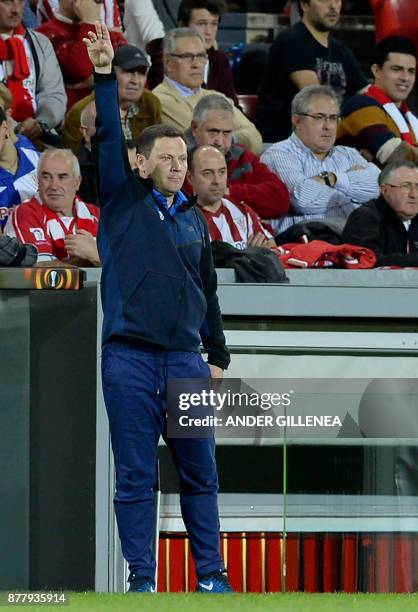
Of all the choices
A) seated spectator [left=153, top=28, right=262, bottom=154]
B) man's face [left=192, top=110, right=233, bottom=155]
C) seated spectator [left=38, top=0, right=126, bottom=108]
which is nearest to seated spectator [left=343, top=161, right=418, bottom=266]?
man's face [left=192, top=110, right=233, bottom=155]

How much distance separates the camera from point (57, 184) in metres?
7.89

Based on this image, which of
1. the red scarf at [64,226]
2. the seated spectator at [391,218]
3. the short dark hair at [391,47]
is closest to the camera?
the red scarf at [64,226]

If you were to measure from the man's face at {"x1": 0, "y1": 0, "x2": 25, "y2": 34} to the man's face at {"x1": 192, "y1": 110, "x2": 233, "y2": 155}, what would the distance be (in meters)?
1.39

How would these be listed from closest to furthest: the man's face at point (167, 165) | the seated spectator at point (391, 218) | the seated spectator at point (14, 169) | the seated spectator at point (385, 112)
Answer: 1. the man's face at point (167, 165)
2. the seated spectator at point (14, 169)
3. the seated spectator at point (391, 218)
4. the seated spectator at point (385, 112)

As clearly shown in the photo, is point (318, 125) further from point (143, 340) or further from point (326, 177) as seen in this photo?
point (143, 340)

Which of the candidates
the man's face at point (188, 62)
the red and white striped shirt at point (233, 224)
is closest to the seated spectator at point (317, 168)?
the red and white striped shirt at point (233, 224)

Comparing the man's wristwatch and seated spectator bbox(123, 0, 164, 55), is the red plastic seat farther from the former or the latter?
the man's wristwatch

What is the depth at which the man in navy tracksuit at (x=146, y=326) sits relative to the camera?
18.9 ft

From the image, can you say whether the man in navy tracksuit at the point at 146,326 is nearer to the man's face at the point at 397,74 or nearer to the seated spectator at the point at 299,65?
the seated spectator at the point at 299,65

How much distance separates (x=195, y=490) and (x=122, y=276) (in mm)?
860

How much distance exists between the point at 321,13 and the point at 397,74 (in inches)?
27.6

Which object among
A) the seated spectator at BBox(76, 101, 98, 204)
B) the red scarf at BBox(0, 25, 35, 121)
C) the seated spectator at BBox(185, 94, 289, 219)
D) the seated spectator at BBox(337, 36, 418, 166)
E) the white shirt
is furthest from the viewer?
the seated spectator at BBox(337, 36, 418, 166)

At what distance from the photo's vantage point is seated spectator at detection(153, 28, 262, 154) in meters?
9.62

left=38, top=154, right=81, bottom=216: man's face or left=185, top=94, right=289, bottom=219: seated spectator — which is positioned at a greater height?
left=185, top=94, right=289, bottom=219: seated spectator
